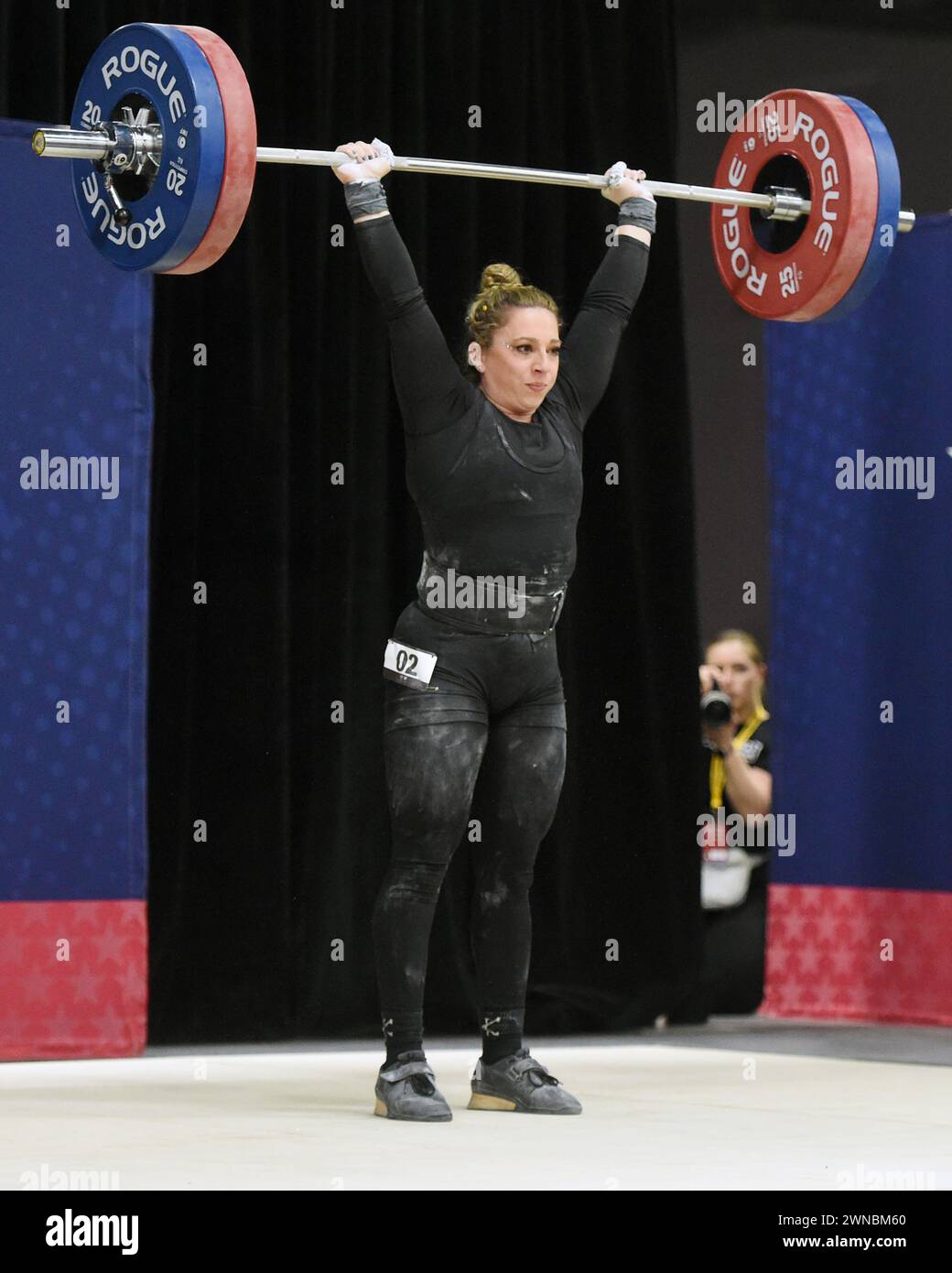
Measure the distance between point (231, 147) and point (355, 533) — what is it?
160cm

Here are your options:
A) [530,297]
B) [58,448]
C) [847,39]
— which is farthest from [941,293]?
[58,448]

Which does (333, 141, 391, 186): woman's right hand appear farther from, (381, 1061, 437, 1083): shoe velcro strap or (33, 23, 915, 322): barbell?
(381, 1061, 437, 1083): shoe velcro strap

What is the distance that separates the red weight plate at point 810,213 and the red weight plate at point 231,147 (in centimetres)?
110

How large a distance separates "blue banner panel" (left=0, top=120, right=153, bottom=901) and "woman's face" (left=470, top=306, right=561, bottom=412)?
1.20 meters

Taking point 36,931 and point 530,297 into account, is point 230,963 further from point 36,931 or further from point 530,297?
point 530,297

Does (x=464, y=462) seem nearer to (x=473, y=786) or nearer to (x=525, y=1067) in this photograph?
(x=473, y=786)

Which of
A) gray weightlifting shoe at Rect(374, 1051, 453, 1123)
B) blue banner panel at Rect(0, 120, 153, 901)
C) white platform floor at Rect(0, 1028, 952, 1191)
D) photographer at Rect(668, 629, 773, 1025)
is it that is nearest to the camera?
white platform floor at Rect(0, 1028, 952, 1191)

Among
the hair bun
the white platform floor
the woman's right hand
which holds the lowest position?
the white platform floor

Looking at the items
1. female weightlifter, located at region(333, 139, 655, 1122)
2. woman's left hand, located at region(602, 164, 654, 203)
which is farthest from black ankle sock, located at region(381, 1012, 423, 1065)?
woman's left hand, located at region(602, 164, 654, 203)

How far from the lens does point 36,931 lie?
435cm

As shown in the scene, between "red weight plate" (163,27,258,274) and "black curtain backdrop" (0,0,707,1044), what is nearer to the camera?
"red weight plate" (163,27,258,274)

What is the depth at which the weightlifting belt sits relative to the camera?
3.50 metres

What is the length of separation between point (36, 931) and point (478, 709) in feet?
4.33

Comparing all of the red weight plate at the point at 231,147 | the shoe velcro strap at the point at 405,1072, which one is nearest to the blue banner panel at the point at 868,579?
the shoe velcro strap at the point at 405,1072
